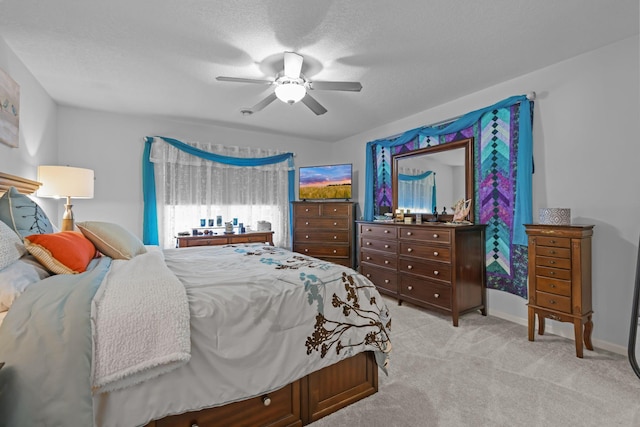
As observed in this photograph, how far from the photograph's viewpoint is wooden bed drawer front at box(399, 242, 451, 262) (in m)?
3.14

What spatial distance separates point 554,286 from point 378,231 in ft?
6.50

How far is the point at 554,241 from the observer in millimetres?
2480

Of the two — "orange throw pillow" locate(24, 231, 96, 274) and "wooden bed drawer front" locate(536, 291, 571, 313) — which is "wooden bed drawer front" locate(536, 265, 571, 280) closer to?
"wooden bed drawer front" locate(536, 291, 571, 313)

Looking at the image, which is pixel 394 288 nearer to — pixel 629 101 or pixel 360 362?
pixel 360 362

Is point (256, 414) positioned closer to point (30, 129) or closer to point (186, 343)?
point (186, 343)

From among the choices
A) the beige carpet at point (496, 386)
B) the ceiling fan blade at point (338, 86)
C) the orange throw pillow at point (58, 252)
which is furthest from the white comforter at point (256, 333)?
the ceiling fan blade at point (338, 86)

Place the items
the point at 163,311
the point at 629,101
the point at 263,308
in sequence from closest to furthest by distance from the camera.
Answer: the point at 163,311 < the point at 263,308 < the point at 629,101

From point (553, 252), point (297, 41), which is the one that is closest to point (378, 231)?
point (553, 252)

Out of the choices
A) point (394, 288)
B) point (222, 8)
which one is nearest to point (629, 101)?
point (394, 288)

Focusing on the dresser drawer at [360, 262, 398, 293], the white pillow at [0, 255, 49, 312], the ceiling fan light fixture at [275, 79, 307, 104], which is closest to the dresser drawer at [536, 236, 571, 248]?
the dresser drawer at [360, 262, 398, 293]

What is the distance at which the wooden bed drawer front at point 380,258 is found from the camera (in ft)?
12.4

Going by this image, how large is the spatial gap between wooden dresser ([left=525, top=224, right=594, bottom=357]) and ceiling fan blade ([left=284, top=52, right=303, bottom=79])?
2.51 meters

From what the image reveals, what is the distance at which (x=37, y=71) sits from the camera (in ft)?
9.32

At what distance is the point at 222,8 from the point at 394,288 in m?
3.38
